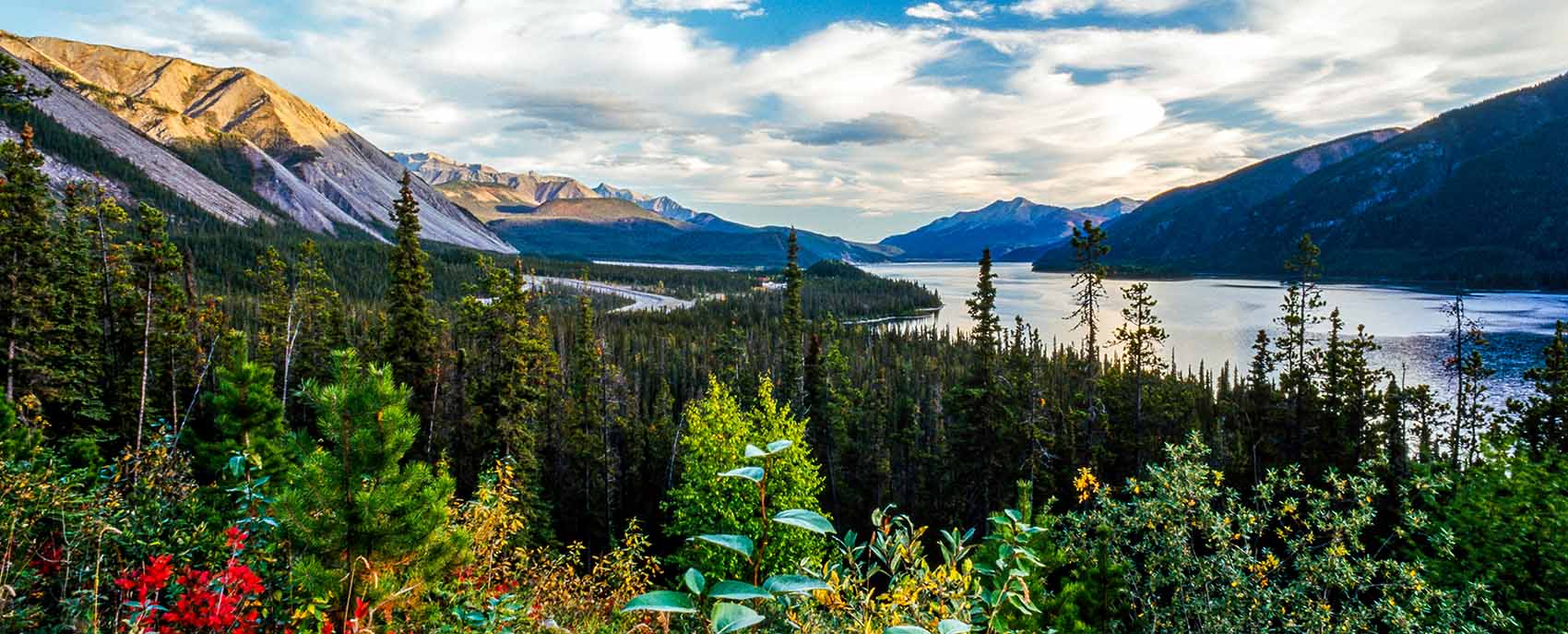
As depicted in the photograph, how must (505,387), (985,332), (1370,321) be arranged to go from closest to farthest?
1. (505,387)
2. (985,332)
3. (1370,321)

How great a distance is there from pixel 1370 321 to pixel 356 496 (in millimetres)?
128531

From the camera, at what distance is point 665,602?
184 cm

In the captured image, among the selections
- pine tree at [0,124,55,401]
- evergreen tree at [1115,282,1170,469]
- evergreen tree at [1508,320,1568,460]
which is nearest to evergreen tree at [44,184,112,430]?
pine tree at [0,124,55,401]

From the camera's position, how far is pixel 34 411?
20250 millimetres

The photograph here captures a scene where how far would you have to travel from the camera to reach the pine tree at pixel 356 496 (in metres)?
5.57

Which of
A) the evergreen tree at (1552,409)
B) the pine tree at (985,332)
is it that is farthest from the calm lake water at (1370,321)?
the pine tree at (985,332)

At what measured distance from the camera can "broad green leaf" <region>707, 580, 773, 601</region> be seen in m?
1.79

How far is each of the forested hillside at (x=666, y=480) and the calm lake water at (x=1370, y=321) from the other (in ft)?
36.2

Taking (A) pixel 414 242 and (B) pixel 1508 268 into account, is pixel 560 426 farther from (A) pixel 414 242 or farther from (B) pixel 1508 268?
(B) pixel 1508 268

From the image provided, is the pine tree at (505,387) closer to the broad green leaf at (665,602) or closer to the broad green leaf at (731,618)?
the broad green leaf at (665,602)

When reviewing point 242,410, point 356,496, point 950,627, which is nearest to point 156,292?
point 242,410

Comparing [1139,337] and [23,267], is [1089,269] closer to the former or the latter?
[1139,337]

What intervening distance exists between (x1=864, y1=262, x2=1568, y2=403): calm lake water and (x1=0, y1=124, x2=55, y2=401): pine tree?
4594 centimetres

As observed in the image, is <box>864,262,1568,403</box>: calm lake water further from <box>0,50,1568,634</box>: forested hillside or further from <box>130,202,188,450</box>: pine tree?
<box>130,202,188,450</box>: pine tree
